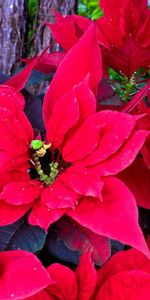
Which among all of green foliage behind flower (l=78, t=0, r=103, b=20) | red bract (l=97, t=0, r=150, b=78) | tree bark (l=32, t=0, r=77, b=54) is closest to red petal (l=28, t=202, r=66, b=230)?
red bract (l=97, t=0, r=150, b=78)

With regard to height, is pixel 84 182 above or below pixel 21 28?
above

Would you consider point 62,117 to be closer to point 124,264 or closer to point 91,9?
point 124,264

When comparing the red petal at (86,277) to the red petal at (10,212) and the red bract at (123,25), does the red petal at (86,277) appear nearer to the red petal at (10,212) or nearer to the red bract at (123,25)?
the red petal at (10,212)

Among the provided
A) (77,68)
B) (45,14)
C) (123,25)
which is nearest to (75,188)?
(77,68)

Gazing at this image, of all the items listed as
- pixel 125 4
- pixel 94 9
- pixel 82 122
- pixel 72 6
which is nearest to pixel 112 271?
pixel 82 122

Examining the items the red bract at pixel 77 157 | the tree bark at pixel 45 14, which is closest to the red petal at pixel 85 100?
the red bract at pixel 77 157

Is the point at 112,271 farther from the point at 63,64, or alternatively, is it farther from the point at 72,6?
the point at 72,6
